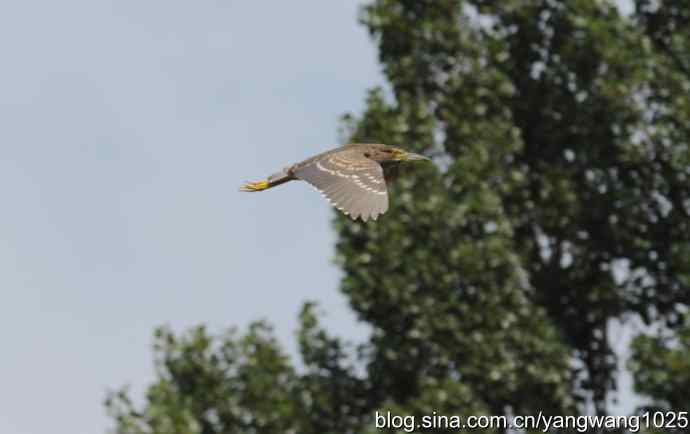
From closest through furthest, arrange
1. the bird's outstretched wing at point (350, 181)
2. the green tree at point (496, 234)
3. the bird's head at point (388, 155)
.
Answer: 1. the bird's outstretched wing at point (350, 181)
2. the bird's head at point (388, 155)
3. the green tree at point (496, 234)

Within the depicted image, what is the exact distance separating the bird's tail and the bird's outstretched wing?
26cm

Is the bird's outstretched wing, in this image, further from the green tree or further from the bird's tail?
the green tree

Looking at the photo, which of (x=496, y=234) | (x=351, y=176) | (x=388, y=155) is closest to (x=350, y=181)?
(x=351, y=176)

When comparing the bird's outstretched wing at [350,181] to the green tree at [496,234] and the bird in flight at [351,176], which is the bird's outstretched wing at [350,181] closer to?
the bird in flight at [351,176]

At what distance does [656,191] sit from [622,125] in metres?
0.71

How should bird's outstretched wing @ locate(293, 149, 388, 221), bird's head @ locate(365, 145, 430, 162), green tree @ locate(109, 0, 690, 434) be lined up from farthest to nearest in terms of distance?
green tree @ locate(109, 0, 690, 434), bird's head @ locate(365, 145, 430, 162), bird's outstretched wing @ locate(293, 149, 388, 221)

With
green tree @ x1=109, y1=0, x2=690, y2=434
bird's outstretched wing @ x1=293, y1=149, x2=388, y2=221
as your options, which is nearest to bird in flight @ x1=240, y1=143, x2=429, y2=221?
bird's outstretched wing @ x1=293, y1=149, x2=388, y2=221

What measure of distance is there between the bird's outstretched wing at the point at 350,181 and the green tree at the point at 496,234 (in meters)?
4.24

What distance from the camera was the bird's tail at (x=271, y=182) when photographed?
22.8 meters

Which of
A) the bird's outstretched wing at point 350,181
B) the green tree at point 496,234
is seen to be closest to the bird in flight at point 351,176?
the bird's outstretched wing at point 350,181

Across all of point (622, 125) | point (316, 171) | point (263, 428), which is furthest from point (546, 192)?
point (316, 171)

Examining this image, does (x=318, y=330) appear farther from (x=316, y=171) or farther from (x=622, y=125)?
(x=316, y=171)

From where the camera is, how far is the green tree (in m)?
26.8

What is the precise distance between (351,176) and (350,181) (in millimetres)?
100
